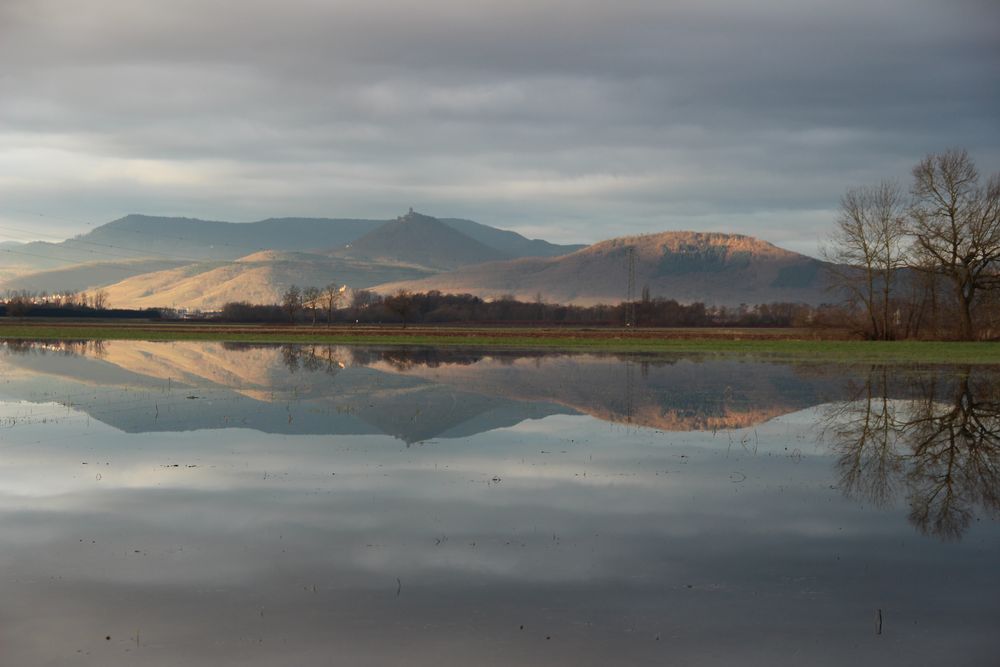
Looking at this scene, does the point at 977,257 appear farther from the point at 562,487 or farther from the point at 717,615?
the point at 717,615

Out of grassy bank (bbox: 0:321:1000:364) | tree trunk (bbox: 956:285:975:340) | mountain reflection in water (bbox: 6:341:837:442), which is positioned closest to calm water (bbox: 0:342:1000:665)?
mountain reflection in water (bbox: 6:341:837:442)

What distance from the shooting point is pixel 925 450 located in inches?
766

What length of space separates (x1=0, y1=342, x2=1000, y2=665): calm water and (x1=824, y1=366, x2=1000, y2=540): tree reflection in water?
85 millimetres

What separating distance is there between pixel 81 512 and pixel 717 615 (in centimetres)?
893

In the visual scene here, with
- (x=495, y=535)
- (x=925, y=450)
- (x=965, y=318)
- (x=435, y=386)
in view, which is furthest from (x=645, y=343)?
(x=495, y=535)

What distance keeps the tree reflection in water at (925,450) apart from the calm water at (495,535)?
0.08 meters

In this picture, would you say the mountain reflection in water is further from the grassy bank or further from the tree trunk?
the tree trunk

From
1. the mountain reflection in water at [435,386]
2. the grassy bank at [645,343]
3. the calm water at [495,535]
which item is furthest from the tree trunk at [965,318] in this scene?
the calm water at [495,535]

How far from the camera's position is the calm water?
8578 millimetres

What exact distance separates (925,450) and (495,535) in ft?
37.4

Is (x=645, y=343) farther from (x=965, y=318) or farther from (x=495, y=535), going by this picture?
(x=495, y=535)

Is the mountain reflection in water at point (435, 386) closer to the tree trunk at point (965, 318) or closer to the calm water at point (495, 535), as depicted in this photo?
the calm water at point (495, 535)

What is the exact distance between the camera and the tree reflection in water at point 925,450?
14531 mm

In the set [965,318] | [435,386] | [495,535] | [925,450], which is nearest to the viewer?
[495,535]
